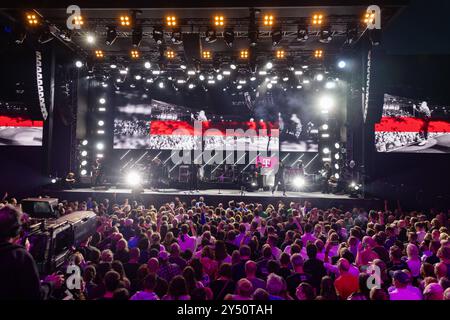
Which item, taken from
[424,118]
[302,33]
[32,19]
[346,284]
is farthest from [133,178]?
[424,118]

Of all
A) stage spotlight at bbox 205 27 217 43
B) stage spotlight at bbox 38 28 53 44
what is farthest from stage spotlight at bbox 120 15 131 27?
stage spotlight at bbox 205 27 217 43

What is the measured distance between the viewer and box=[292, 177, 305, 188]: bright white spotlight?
16.6 m

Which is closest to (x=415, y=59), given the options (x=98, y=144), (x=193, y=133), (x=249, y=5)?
(x=249, y=5)

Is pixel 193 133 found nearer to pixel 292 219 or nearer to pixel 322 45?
pixel 322 45

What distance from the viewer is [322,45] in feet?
45.0

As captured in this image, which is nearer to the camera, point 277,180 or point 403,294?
point 403,294

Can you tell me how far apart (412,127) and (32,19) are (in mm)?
18144

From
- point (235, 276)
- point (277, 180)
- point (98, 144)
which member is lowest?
point (235, 276)

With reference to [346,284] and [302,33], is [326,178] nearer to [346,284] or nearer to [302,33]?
[302,33]

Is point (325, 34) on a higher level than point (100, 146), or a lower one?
higher

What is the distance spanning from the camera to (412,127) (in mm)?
16766
